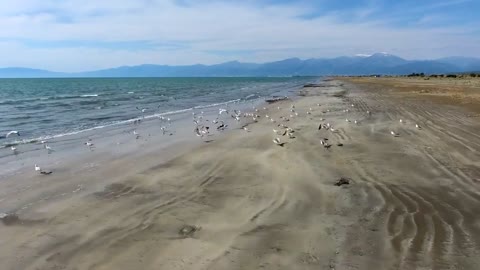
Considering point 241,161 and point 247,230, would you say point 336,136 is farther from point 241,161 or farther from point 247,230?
point 247,230

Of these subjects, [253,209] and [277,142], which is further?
[277,142]

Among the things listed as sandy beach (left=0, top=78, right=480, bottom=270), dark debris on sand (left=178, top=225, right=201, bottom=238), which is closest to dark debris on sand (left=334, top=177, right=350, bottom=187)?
sandy beach (left=0, top=78, right=480, bottom=270)

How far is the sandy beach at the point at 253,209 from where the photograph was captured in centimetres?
Result: 513

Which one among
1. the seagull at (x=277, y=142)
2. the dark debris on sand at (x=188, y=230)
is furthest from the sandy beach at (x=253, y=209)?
the seagull at (x=277, y=142)

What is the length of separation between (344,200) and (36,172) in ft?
24.4

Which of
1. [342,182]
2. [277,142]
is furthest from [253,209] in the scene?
[277,142]

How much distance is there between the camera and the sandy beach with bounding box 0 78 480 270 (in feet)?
16.8

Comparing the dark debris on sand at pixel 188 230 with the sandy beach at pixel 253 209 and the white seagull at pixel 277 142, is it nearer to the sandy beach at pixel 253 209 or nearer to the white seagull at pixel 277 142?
the sandy beach at pixel 253 209

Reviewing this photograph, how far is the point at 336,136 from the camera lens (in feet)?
46.8

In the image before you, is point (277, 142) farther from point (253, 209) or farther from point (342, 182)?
point (253, 209)

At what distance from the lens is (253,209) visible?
272 inches

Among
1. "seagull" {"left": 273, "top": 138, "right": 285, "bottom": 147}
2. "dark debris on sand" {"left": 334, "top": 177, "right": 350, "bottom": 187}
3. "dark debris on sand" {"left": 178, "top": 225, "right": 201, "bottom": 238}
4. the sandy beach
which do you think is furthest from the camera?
"seagull" {"left": 273, "top": 138, "right": 285, "bottom": 147}

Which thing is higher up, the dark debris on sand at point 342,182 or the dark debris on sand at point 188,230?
the dark debris on sand at point 188,230

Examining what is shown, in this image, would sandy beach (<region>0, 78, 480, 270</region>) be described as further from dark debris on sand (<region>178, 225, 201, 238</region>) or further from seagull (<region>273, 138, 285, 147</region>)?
seagull (<region>273, 138, 285, 147</region>)
